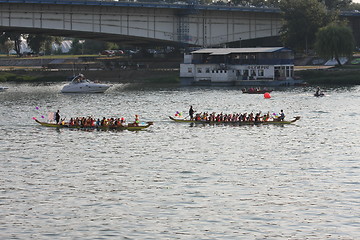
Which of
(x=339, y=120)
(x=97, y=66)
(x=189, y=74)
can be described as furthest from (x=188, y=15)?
(x=339, y=120)

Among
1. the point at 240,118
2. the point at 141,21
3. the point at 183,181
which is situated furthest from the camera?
the point at 141,21

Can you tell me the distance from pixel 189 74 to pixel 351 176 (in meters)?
95.9

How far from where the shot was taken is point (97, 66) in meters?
170

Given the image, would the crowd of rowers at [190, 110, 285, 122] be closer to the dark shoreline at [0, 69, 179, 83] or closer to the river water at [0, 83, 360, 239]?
the river water at [0, 83, 360, 239]

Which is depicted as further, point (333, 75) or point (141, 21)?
point (141, 21)

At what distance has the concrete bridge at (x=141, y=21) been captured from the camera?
423ft

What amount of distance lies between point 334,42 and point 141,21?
3739cm

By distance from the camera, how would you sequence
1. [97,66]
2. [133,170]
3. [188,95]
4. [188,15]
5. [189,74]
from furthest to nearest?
[97,66], [188,15], [189,74], [188,95], [133,170]

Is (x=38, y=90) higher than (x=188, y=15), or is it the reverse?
(x=188, y=15)

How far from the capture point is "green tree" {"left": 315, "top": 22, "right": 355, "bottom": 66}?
14050cm

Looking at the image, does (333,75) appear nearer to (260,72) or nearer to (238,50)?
(260,72)

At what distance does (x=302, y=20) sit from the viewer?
516 feet

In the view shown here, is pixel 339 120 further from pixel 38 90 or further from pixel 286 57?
pixel 38 90

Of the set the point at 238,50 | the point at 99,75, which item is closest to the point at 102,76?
the point at 99,75
